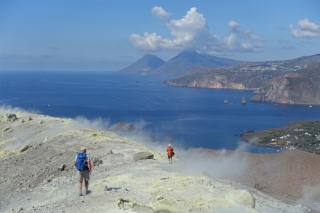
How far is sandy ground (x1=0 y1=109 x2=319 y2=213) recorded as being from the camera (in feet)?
34.0

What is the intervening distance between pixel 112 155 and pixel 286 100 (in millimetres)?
154182

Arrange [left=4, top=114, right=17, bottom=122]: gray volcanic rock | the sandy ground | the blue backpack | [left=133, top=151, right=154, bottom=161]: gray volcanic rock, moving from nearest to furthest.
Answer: the sandy ground
the blue backpack
[left=133, top=151, right=154, bottom=161]: gray volcanic rock
[left=4, top=114, right=17, bottom=122]: gray volcanic rock

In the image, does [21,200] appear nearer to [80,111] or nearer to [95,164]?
[95,164]

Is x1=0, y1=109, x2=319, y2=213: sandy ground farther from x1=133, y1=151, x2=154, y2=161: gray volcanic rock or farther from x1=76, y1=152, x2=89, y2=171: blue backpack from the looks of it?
x1=76, y1=152, x2=89, y2=171: blue backpack

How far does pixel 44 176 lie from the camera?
1639 centimetres

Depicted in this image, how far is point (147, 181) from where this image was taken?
12344 millimetres

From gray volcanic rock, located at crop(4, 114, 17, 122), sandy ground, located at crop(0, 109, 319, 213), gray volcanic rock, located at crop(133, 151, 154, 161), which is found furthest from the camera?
gray volcanic rock, located at crop(4, 114, 17, 122)

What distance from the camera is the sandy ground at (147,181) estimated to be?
10352mm

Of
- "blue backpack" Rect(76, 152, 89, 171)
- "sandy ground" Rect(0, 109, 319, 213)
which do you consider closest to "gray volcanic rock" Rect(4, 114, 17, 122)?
"sandy ground" Rect(0, 109, 319, 213)

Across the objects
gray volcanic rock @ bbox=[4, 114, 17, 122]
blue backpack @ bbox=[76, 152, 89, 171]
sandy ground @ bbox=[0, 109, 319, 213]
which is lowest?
gray volcanic rock @ bbox=[4, 114, 17, 122]

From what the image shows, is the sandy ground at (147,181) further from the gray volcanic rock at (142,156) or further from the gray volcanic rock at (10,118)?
the gray volcanic rock at (10,118)

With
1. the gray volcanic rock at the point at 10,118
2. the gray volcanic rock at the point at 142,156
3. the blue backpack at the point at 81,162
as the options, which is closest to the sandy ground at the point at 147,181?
the gray volcanic rock at the point at 142,156

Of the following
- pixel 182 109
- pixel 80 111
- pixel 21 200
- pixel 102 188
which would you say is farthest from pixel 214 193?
pixel 182 109

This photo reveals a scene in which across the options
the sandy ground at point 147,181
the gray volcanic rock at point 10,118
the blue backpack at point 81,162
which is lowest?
the gray volcanic rock at point 10,118
